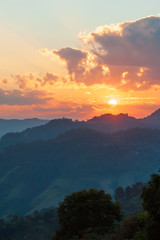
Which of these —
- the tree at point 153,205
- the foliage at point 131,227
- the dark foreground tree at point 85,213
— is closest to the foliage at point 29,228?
the dark foreground tree at point 85,213

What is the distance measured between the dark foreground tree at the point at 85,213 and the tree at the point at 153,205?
88.7 ft

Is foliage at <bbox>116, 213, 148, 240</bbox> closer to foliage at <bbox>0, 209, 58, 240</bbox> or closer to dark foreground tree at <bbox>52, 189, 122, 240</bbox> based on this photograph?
dark foreground tree at <bbox>52, 189, 122, 240</bbox>

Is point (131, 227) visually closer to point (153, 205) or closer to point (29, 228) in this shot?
point (153, 205)

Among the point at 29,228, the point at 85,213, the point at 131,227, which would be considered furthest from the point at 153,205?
the point at 29,228

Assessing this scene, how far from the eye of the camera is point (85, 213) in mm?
53875

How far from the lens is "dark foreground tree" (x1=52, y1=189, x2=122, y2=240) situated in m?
52.8

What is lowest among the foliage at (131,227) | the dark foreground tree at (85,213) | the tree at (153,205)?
the dark foreground tree at (85,213)

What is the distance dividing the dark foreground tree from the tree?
27047 mm

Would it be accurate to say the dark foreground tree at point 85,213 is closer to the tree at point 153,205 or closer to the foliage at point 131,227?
the foliage at point 131,227

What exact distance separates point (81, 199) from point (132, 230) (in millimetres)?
A: 24203

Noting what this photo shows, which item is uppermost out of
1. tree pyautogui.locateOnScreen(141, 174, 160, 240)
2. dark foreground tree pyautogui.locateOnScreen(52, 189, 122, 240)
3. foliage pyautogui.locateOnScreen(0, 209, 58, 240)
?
tree pyautogui.locateOnScreen(141, 174, 160, 240)

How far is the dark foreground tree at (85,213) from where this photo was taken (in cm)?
5284

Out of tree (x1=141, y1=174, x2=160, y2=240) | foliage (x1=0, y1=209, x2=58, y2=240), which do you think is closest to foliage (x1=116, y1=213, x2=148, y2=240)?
tree (x1=141, y1=174, x2=160, y2=240)

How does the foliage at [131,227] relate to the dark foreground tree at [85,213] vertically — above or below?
above
